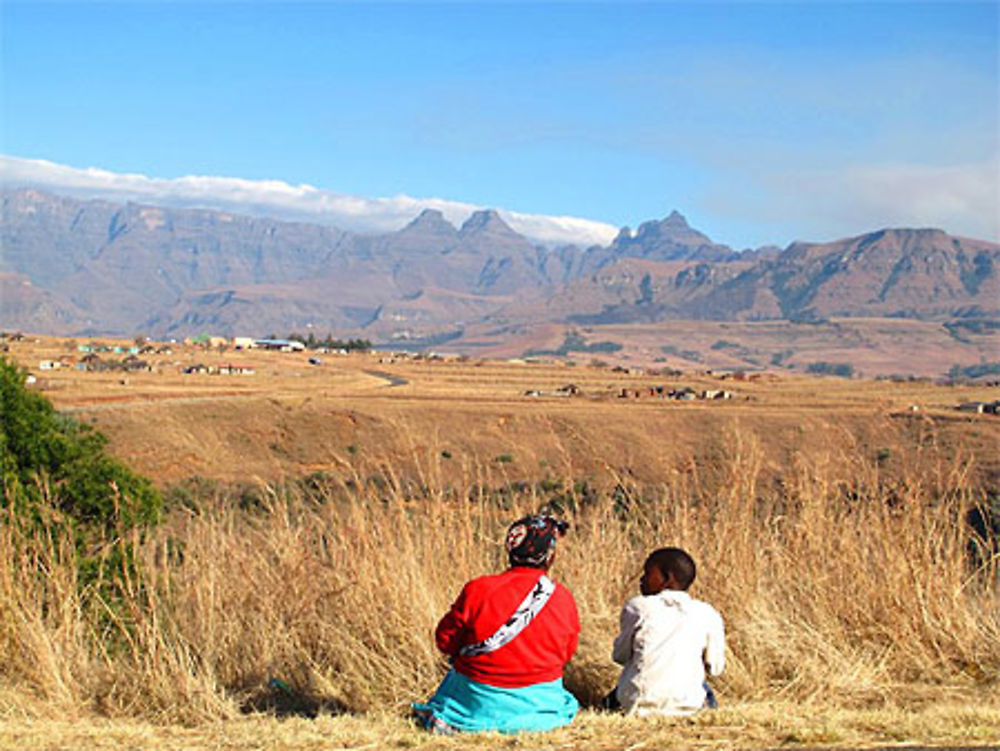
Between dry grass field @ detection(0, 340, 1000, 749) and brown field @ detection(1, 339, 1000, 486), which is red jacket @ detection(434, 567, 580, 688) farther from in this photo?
brown field @ detection(1, 339, 1000, 486)

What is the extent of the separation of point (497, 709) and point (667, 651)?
100 cm

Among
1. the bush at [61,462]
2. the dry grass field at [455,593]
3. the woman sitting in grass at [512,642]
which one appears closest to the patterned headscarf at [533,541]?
the woman sitting in grass at [512,642]

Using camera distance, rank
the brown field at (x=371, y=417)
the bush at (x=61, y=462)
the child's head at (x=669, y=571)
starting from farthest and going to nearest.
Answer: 1. the brown field at (x=371, y=417)
2. the bush at (x=61, y=462)
3. the child's head at (x=669, y=571)

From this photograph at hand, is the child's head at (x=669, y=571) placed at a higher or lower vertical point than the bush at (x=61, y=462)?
higher

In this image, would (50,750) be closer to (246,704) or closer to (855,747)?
(246,704)

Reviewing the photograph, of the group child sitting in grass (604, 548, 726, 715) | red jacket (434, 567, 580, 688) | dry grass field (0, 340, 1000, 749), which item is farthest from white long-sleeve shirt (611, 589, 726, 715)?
red jacket (434, 567, 580, 688)

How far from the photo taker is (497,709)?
562 centimetres

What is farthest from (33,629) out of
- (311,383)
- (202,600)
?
(311,383)

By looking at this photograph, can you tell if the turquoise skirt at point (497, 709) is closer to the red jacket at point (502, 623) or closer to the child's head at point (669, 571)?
the red jacket at point (502, 623)

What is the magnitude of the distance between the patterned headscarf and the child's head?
63 centimetres

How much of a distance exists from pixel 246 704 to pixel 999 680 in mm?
4702

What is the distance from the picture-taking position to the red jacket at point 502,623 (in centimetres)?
557

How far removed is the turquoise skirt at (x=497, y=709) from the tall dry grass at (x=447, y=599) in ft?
2.29

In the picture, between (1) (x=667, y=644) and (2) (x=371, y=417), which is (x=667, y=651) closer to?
(1) (x=667, y=644)
